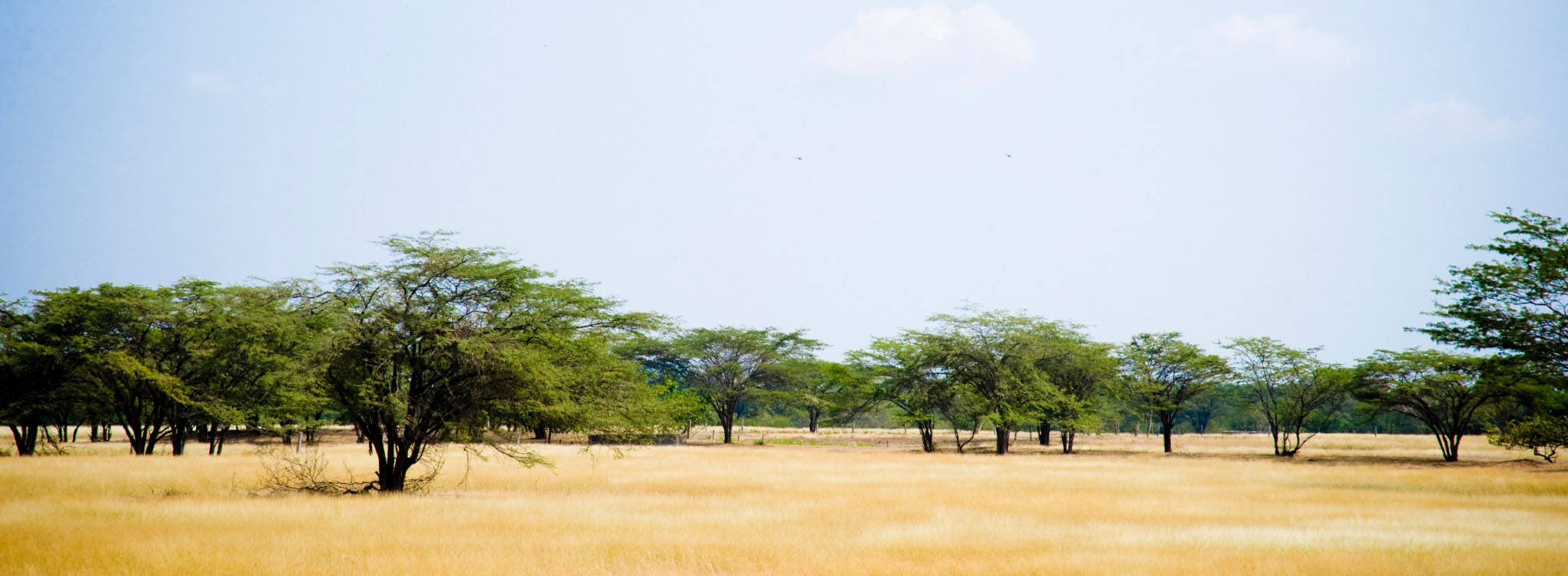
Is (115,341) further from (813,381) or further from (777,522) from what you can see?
(813,381)

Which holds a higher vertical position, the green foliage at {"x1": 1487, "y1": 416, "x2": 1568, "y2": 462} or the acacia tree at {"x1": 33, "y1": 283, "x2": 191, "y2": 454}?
the acacia tree at {"x1": 33, "y1": 283, "x2": 191, "y2": 454}

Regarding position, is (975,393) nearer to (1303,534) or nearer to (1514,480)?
(1514,480)

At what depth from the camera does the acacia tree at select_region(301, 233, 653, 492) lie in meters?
22.6

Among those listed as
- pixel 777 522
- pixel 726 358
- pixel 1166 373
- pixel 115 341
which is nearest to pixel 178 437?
pixel 115 341

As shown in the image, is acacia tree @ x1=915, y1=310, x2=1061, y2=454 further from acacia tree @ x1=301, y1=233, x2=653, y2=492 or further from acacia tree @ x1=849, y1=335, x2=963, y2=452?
acacia tree @ x1=301, y1=233, x2=653, y2=492

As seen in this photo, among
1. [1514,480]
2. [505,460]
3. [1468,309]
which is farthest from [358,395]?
[1514,480]

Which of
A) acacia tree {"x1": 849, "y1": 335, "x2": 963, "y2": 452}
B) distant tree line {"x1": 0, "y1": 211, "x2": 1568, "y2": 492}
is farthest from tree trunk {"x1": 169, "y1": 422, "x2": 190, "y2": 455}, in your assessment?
acacia tree {"x1": 849, "y1": 335, "x2": 963, "y2": 452}

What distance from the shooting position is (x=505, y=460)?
134ft

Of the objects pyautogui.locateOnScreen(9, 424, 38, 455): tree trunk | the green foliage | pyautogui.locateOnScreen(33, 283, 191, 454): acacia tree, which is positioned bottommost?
pyautogui.locateOnScreen(9, 424, 38, 455): tree trunk

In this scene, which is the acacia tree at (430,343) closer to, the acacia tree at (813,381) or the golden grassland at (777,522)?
the golden grassland at (777,522)

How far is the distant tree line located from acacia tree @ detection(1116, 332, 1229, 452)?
0.16 metres

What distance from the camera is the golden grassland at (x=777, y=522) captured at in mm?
13586

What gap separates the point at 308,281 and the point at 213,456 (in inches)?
846

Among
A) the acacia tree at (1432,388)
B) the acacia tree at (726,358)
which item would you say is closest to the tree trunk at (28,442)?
the acacia tree at (726,358)
